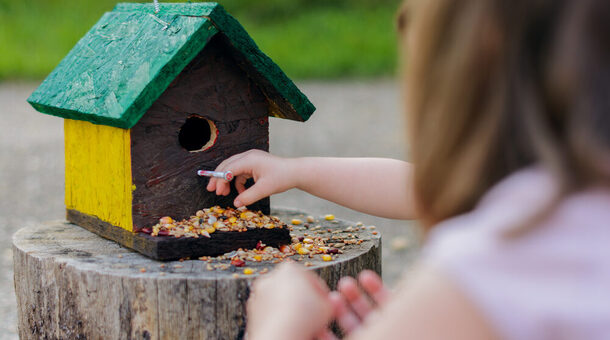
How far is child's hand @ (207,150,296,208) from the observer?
1.64 metres

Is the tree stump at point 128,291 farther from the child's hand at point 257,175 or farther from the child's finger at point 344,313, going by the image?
the child's finger at point 344,313

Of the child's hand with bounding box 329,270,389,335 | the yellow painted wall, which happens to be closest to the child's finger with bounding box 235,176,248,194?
the yellow painted wall

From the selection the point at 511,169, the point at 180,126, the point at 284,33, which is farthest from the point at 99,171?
the point at 284,33

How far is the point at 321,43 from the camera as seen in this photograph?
9.41m

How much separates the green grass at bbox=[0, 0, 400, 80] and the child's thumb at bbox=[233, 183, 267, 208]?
663 centimetres

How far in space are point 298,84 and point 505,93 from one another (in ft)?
25.6

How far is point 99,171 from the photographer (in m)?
1.70

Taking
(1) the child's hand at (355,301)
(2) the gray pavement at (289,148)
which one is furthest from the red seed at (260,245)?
(2) the gray pavement at (289,148)

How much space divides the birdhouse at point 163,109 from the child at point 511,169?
0.86m

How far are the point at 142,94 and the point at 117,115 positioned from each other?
7 centimetres

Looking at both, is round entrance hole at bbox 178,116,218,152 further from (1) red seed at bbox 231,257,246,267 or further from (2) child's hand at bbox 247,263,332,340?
(2) child's hand at bbox 247,263,332,340

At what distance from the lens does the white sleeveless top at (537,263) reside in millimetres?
649

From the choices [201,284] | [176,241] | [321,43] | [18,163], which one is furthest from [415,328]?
[321,43]

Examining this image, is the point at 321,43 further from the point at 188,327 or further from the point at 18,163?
the point at 188,327
